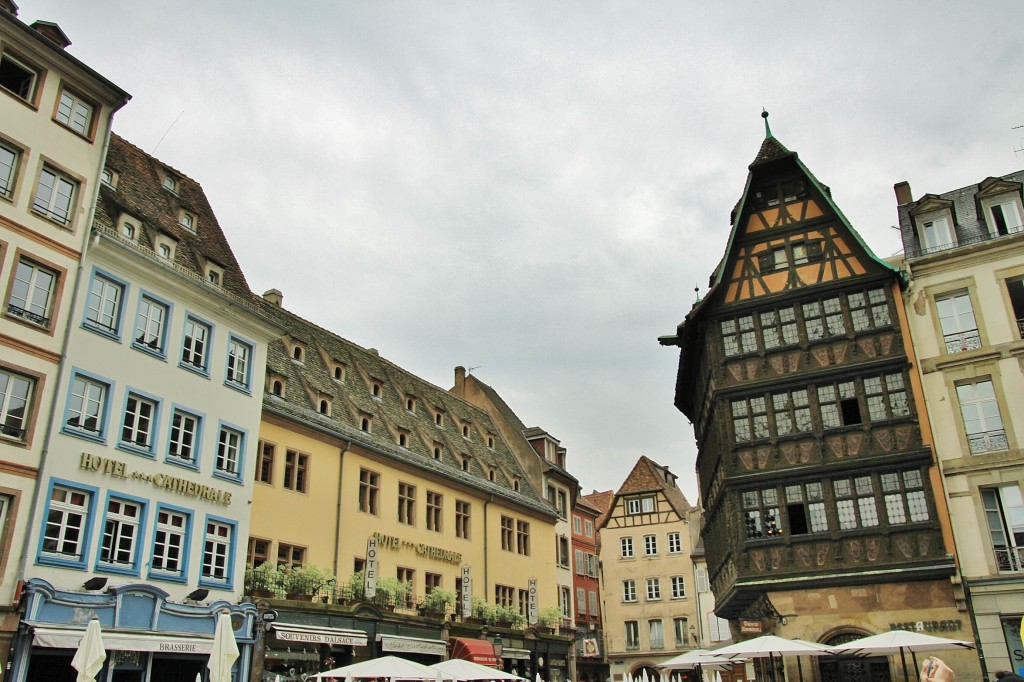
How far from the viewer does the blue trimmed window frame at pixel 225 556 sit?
2086cm

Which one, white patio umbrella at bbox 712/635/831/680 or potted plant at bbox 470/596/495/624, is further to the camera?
potted plant at bbox 470/596/495/624

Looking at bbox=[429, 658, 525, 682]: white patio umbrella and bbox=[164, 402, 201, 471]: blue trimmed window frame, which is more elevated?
bbox=[164, 402, 201, 471]: blue trimmed window frame

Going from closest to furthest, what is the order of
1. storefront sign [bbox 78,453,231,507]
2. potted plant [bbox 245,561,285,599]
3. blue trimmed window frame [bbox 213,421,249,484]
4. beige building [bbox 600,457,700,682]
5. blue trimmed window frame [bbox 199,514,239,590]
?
storefront sign [bbox 78,453,231,507]
blue trimmed window frame [bbox 199,514,239,590]
blue trimmed window frame [bbox 213,421,249,484]
potted plant [bbox 245,561,285,599]
beige building [bbox 600,457,700,682]

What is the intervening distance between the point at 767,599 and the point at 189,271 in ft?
59.0

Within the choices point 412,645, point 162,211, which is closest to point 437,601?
point 412,645

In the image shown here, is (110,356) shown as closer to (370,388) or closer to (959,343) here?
(370,388)

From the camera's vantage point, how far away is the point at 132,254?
2034cm

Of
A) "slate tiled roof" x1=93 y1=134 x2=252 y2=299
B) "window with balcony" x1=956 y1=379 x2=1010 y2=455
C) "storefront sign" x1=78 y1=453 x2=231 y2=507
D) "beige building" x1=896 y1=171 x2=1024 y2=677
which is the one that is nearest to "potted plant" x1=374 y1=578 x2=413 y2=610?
"storefront sign" x1=78 y1=453 x2=231 y2=507

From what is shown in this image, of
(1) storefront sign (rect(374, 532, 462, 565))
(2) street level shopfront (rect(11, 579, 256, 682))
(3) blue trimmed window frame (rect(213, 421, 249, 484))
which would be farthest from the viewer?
(1) storefront sign (rect(374, 532, 462, 565))

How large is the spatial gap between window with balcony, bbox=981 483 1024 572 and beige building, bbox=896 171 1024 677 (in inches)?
0.9

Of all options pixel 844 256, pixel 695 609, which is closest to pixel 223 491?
pixel 844 256

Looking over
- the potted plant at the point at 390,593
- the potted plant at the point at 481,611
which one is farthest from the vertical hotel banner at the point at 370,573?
the potted plant at the point at 481,611

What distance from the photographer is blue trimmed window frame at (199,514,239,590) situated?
68.4ft

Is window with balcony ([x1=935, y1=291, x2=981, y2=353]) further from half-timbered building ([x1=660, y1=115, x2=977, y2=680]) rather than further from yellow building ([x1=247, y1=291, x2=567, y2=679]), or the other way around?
yellow building ([x1=247, y1=291, x2=567, y2=679])
